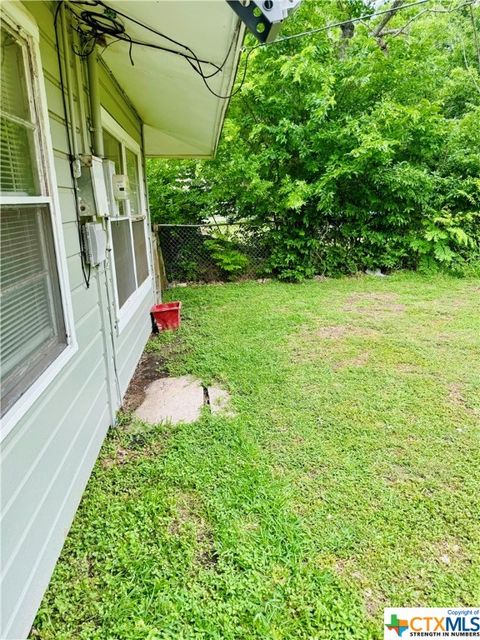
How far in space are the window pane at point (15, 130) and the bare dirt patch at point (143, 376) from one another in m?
1.79

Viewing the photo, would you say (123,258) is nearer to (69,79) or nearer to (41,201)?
(69,79)

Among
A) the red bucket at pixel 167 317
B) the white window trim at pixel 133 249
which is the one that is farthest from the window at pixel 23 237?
the red bucket at pixel 167 317

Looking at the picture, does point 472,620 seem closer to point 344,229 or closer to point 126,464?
point 126,464

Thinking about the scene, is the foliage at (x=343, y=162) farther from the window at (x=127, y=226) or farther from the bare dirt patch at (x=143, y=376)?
the bare dirt patch at (x=143, y=376)

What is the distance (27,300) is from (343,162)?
5802 mm

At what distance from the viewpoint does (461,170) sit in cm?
690

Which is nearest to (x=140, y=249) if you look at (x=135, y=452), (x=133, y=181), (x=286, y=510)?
(x=133, y=181)

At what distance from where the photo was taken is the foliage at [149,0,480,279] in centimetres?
618

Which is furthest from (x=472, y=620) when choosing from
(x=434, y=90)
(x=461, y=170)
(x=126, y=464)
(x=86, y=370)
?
(x=434, y=90)

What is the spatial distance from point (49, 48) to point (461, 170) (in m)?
7.06

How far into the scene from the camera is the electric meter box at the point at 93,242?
2.17m

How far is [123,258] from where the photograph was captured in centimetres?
337

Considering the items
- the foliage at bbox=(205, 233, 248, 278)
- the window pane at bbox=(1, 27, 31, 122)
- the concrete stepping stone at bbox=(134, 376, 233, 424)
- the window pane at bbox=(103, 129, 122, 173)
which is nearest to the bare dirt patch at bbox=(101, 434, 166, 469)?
the concrete stepping stone at bbox=(134, 376, 233, 424)

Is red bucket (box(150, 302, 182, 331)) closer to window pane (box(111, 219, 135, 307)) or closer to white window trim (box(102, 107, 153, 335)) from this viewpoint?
white window trim (box(102, 107, 153, 335))
